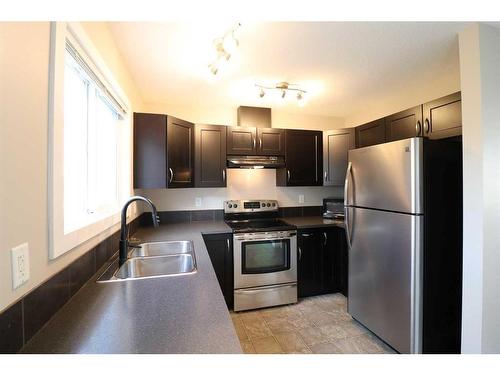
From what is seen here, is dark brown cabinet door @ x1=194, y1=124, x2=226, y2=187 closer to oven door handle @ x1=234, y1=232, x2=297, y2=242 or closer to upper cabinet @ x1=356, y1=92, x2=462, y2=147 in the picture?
oven door handle @ x1=234, y1=232, x2=297, y2=242

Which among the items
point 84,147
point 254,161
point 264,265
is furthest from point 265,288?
point 84,147

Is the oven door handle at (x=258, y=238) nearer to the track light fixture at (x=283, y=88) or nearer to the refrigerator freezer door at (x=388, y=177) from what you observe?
the refrigerator freezer door at (x=388, y=177)

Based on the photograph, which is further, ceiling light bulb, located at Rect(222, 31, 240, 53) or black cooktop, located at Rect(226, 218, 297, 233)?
black cooktop, located at Rect(226, 218, 297, 233)

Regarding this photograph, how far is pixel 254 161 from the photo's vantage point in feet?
8.98

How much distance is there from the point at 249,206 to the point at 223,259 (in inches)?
33.0

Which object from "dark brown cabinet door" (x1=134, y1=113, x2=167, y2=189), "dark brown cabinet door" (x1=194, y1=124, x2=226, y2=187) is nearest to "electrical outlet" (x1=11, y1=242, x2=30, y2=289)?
"dark brown cabinet door" (x1=134, y1=113, x2=167, y2=189)

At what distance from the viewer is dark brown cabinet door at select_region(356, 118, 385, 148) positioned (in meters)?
2.43

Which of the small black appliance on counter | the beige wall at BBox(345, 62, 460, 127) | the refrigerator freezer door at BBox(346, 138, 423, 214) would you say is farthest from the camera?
the small black appliance on counter

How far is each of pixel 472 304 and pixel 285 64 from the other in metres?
2.14

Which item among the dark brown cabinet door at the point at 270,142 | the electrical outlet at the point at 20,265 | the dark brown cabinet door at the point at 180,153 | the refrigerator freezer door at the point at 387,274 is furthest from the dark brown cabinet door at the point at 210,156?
the electrical outlet at the point at 20,265

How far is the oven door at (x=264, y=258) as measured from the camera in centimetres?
239

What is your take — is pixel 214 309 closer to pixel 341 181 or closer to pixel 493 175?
pixel 493 175

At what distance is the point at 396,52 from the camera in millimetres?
1731

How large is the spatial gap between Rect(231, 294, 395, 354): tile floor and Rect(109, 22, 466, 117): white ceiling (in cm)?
235
